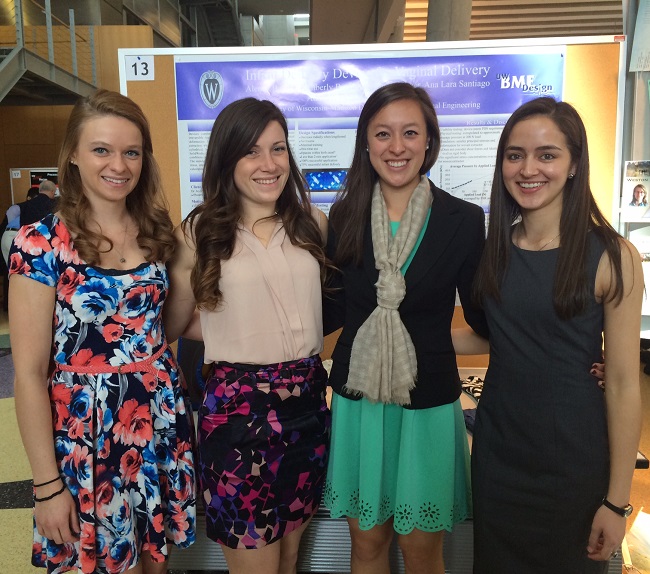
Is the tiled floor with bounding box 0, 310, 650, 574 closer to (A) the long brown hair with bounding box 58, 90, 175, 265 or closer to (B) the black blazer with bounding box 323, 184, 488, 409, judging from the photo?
(B) the black blazer with bounding box 323, 184, 488, 409

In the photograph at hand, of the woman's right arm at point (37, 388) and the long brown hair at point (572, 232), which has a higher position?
the long brown hair at point (572, 232)

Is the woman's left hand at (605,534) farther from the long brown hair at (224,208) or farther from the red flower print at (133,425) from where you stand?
the red flower print at (133,425)

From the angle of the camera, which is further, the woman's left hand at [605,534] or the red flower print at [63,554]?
the red flower print at [63,554]

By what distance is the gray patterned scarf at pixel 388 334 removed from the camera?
1426mm

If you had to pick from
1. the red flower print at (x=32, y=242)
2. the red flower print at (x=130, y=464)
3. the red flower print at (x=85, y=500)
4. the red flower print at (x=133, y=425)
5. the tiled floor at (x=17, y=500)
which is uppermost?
the red flower print at (x=32, y=242)

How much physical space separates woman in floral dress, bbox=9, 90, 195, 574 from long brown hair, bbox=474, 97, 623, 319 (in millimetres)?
950

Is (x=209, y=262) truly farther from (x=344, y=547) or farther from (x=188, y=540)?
(x=344, y=547)

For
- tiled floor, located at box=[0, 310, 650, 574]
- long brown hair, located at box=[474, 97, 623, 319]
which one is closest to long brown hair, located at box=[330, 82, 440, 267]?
long brown hair, located at box=[474, 97, 623, 319]

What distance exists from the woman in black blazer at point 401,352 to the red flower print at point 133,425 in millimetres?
546

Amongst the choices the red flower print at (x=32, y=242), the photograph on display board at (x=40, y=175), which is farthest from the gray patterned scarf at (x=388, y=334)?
the photograph on display board at (x=40, y=175)

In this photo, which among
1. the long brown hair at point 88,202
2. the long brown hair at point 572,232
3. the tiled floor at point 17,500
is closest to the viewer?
the long brown hair at point 572,232

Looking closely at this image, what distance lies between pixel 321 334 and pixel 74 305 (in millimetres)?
695

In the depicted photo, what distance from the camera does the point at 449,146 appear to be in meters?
2.62

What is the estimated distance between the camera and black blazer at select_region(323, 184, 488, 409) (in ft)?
4.81
